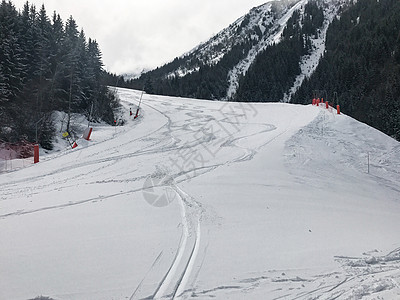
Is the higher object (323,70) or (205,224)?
(323,70)

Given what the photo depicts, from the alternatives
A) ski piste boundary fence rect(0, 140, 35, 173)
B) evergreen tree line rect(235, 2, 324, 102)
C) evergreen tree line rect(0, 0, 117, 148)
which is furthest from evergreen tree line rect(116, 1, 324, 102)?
ski piste boundary fence rect(0, 140, 35, 173)

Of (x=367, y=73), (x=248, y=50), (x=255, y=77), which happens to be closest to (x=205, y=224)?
(x=367, y=73)

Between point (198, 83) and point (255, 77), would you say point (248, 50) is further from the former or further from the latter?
point (255, 77)

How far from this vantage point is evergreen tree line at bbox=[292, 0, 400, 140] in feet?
185

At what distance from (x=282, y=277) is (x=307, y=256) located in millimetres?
931

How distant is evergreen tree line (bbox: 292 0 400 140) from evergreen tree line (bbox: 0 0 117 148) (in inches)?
2033

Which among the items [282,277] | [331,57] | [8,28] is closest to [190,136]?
[282,277]

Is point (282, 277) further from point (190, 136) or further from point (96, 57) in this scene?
point (96, 57)

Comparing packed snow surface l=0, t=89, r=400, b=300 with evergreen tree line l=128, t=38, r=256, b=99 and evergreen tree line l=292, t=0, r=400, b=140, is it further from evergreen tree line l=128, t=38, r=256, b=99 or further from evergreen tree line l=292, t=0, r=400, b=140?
evergreen tree line l=128, t=38, r=256, b=99

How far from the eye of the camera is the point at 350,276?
174 inches

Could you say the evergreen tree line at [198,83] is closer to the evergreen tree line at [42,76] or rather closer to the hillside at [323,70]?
the hillside at [323,70]

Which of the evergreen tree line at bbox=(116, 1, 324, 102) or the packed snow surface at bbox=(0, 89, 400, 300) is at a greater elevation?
the evergreen tree line at bbox=(116, 1, 324, 102)

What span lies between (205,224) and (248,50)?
148 metres

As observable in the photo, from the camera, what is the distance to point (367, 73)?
69562 millimetres
